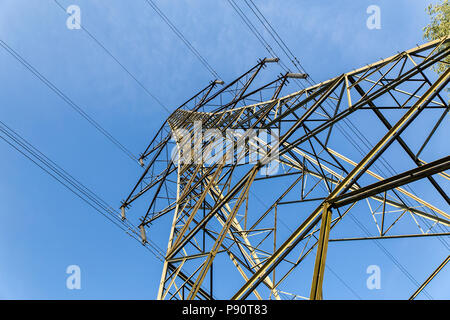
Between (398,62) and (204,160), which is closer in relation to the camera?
(398,62)

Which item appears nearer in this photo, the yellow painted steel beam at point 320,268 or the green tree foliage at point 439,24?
the yellow painted steel beam at point 320,268

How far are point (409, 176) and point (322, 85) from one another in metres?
4.82

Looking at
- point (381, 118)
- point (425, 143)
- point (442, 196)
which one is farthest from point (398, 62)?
point (442, 196)

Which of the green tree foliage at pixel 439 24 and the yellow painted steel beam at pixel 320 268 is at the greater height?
the green tree foliage at pixel 439 24

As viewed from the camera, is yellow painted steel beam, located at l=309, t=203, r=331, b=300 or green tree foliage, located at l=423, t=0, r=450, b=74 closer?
yellow painted steel beam, located at l=309, t=203, r=331, b=300

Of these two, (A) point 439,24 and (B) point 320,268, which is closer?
(B) point 320,268

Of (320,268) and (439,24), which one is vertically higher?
(439,24)

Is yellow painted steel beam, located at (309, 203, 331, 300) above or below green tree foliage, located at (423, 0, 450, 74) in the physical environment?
below

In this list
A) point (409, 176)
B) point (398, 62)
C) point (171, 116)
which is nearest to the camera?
point (409, 176)
